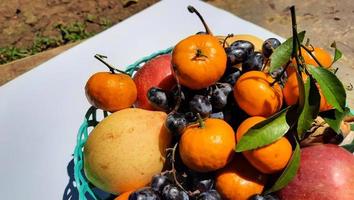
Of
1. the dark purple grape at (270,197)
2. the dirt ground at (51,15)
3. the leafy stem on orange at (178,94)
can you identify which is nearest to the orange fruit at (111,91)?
the leafy stem on orange at (178,94)

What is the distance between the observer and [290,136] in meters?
0.90

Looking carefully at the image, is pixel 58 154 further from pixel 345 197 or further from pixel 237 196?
pixel 345 197

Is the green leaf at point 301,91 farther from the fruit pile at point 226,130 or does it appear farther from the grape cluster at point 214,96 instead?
the grape cluster at point 214,96

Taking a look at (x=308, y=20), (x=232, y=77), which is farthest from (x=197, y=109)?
(x=308, y=20)

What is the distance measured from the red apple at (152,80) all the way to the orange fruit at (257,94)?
21cm

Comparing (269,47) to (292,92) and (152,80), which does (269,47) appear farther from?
(152,80)

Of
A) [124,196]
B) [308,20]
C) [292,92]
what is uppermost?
[292,92]

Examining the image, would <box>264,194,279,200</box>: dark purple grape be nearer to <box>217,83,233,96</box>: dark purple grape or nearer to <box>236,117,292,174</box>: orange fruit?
<box>236,117,292,174</box>: orange fruit

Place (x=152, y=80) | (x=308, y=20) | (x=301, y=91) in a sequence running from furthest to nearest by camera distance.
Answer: (x=308, y=20) → (x=152, y=80) → (x=301, y=91)

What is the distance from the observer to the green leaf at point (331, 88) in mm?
815

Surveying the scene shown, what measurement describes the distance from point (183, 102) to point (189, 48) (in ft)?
0.36

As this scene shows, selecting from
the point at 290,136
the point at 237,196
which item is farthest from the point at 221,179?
the point at 290,136

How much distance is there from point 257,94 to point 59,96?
2.48 feet

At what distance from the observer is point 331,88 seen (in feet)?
2.70
